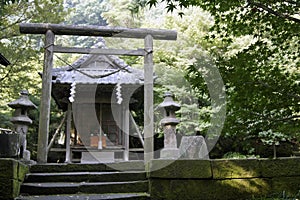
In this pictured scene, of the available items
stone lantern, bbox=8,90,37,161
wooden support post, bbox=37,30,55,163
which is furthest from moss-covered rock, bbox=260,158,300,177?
stone lantern, bbox=8,90,37,161

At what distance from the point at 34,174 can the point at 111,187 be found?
125 cm

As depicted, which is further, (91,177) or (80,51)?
(80,51)

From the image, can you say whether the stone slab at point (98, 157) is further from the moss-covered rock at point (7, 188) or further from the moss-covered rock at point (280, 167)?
the moss-covered rock at point (280, 167)

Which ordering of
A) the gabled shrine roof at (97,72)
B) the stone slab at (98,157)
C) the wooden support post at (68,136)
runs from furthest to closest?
the stone slab at (98,157) → the wooden support post at (68,136) → the gabled shrine roof at (97,72)

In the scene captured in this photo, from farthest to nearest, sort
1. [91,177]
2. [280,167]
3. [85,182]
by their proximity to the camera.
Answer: [91,177] → [85,182] → [280,167]

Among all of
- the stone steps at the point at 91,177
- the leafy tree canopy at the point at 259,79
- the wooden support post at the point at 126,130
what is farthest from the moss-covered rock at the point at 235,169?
the wooden support post at the point at 126,130

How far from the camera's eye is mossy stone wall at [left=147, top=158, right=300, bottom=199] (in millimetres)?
3502

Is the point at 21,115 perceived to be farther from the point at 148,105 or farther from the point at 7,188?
the point at 7,188

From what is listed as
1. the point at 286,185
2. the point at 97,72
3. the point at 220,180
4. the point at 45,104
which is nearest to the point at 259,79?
the point at 220,180

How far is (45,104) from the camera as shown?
614 cm

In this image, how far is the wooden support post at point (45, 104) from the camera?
5.88 meters

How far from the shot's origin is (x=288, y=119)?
2.77m

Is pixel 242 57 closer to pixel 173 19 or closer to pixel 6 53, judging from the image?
pixel 6 53

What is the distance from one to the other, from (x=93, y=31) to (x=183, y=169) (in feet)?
14.3
